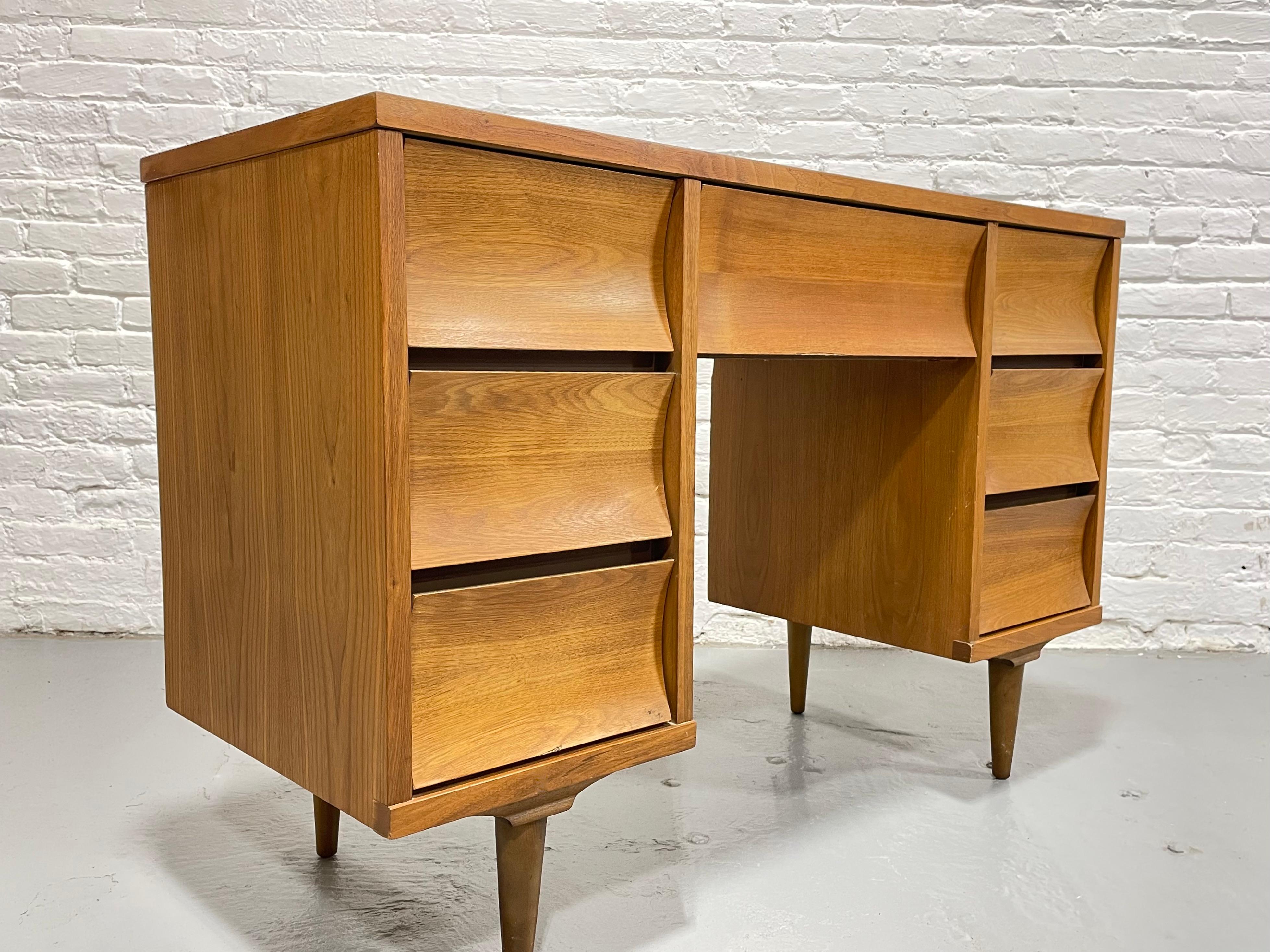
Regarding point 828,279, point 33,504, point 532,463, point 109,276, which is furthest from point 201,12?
point 532,463

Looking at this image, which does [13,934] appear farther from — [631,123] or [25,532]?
[631,123]

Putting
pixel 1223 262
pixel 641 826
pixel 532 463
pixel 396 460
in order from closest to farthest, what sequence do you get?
pixel 396 460
pixel 532 463
pixel 641 826
pixel 1223 262

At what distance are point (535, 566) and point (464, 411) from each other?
18 centimetres

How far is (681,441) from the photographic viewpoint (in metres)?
1.10

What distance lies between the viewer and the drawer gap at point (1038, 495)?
1.60 meters

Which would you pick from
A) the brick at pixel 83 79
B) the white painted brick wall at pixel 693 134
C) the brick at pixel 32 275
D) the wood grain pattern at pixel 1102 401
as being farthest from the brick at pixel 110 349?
the wood grain pattern at pixel 1102 401

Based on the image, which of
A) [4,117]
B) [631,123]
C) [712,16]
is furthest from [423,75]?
[4,117]

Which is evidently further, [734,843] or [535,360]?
[734,843]

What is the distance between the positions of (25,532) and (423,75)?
130 centimetres

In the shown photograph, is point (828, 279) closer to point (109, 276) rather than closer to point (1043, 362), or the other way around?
point (1043, 362)

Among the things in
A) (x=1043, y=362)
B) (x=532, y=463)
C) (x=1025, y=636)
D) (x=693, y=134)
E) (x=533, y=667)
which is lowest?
(x=1025, y=636)

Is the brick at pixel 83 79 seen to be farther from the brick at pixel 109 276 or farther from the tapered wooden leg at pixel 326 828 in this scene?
the tapered wooden leg at pixel 326 828

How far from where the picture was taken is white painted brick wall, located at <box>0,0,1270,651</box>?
230 cm

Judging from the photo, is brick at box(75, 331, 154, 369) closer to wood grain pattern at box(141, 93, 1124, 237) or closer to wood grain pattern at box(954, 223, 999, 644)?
wood grain pattern at box(141, 93, 1124, 237)
